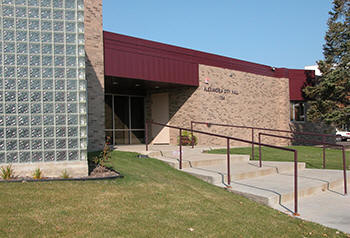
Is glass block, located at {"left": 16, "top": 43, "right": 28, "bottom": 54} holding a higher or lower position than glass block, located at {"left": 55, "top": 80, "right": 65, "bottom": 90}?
higher

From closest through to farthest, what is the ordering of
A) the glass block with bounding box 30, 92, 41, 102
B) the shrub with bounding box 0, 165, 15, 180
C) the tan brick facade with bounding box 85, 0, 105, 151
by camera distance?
1. the shrub with bounding box 0, 165, 15, 180
2. the glass block with bounding box 30, 92, 41, 102
3. the tan brick facade with bounding box 85, 0, 105, 151

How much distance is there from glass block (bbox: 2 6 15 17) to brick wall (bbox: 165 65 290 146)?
1100cm

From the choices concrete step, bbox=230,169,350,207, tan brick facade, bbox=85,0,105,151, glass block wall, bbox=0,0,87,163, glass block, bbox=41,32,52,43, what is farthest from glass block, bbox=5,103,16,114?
tan brick facade, bbox=85,0,105,151

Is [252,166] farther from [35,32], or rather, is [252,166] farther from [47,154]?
[35,32]

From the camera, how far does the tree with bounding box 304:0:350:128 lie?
20.9 metres

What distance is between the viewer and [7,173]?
6559 millimetres

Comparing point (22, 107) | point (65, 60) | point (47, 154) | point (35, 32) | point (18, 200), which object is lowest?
point (18, 200)

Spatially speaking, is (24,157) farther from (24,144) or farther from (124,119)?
(124,119)

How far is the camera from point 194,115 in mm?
16891

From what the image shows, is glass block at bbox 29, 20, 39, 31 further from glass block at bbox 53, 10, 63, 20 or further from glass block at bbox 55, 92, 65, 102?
glass block at bbox 55, 92, 65, 102

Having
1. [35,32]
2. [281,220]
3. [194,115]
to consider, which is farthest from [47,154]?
[194,115]

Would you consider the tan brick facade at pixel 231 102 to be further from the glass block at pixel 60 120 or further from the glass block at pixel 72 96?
the glass block at pixel 60 120

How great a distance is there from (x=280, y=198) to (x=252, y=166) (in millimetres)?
3272

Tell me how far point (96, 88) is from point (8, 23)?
576 centimetres
